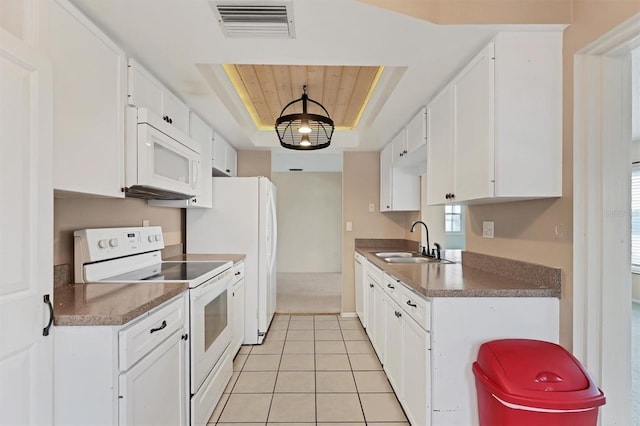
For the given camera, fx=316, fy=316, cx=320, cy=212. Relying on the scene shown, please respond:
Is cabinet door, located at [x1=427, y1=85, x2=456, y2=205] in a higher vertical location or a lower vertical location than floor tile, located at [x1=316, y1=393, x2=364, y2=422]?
higher

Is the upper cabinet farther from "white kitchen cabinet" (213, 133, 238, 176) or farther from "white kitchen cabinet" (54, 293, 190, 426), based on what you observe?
"white kitchen cabinet" (213, 133, 238, 176)

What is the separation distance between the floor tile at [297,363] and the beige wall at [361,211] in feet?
4.58

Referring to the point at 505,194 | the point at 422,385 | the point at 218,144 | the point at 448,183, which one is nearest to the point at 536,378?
the point at 422,385

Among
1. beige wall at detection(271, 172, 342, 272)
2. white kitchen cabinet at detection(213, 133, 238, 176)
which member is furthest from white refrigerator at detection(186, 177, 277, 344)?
beige wall at detection(271, 172, 342, 272)

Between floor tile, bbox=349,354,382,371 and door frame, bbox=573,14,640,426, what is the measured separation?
4.96 feet

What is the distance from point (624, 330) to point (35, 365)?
7.54 feet

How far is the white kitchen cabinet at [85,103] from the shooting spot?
124cm

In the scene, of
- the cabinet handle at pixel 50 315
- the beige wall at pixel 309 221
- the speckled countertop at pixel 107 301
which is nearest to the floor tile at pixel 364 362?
the speckled countertop at pixel 107 301

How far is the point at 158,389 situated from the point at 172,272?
0.82m

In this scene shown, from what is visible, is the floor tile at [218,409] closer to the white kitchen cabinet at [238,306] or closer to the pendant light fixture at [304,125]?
the white kitchen cabinet at [238,306]

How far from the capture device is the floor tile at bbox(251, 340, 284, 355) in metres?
2.90

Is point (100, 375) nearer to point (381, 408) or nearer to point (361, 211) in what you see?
point (381, 408)

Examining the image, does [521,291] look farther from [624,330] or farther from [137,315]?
[137,315]

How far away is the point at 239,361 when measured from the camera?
2732 millimetres
